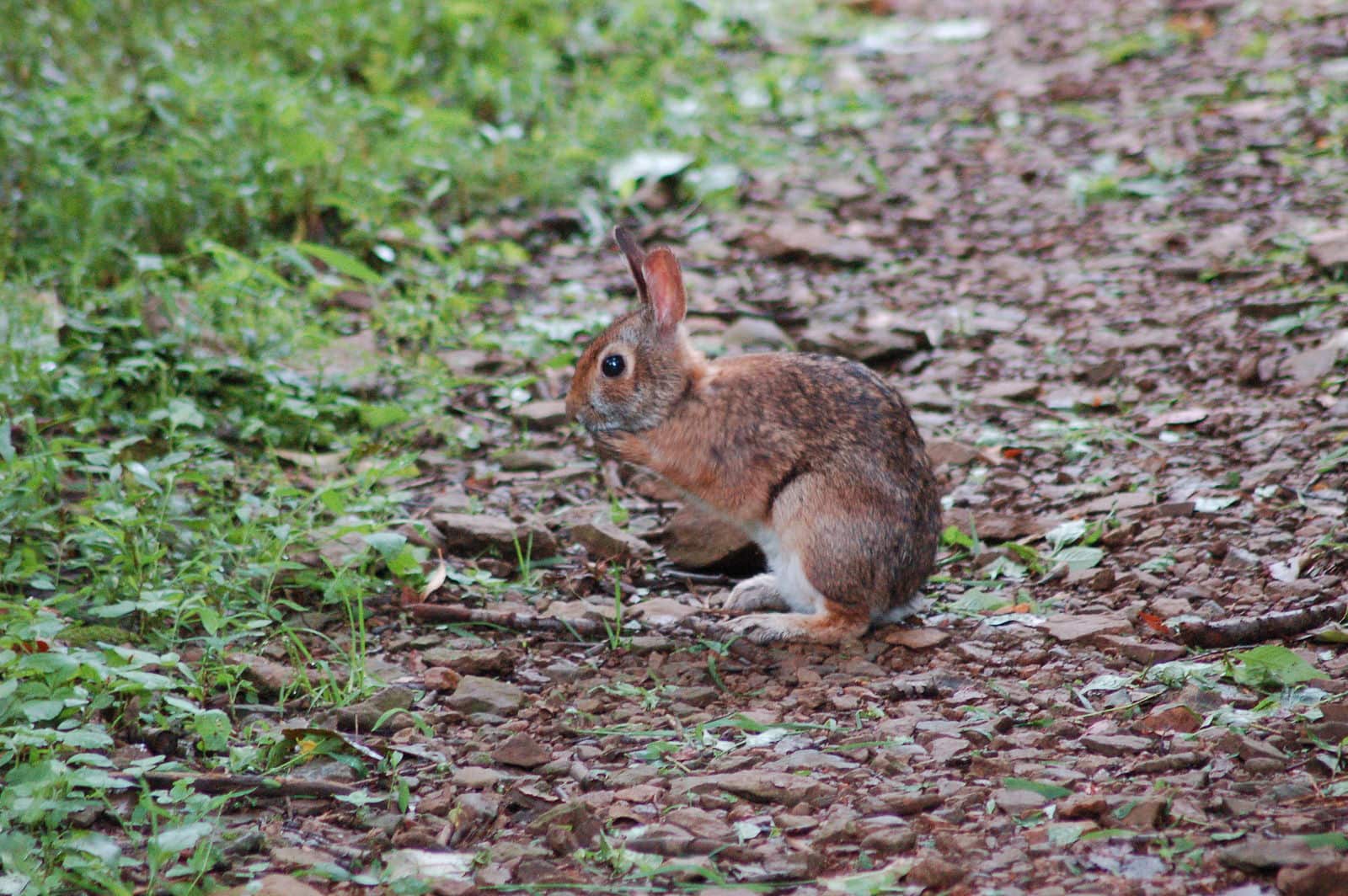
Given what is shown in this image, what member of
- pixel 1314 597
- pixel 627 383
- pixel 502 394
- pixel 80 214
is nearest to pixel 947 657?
pixel 1314 597

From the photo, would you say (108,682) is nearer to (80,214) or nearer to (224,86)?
(80,214)

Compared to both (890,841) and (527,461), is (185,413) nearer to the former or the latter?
(527,461)

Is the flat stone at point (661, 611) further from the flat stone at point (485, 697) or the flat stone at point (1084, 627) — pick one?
the flat stone at point (1084, 627)

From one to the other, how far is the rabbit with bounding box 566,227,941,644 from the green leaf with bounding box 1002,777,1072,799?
1211 millimetres

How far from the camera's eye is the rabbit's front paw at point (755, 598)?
508cm

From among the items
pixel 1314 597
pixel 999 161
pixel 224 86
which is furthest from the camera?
pixel 999 161

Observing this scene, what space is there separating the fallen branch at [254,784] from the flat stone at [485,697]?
2.04ft

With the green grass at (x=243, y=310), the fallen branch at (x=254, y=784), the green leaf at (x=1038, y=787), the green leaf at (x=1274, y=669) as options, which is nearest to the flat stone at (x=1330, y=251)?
the green leaf at (x=1274, y=669)

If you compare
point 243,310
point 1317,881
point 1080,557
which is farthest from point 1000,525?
point 243,310

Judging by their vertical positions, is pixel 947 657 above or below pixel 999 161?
below

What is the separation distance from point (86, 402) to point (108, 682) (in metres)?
2.04

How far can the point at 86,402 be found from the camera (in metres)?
5.59

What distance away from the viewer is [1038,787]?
11.5 ft

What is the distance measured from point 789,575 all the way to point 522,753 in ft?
4.41
